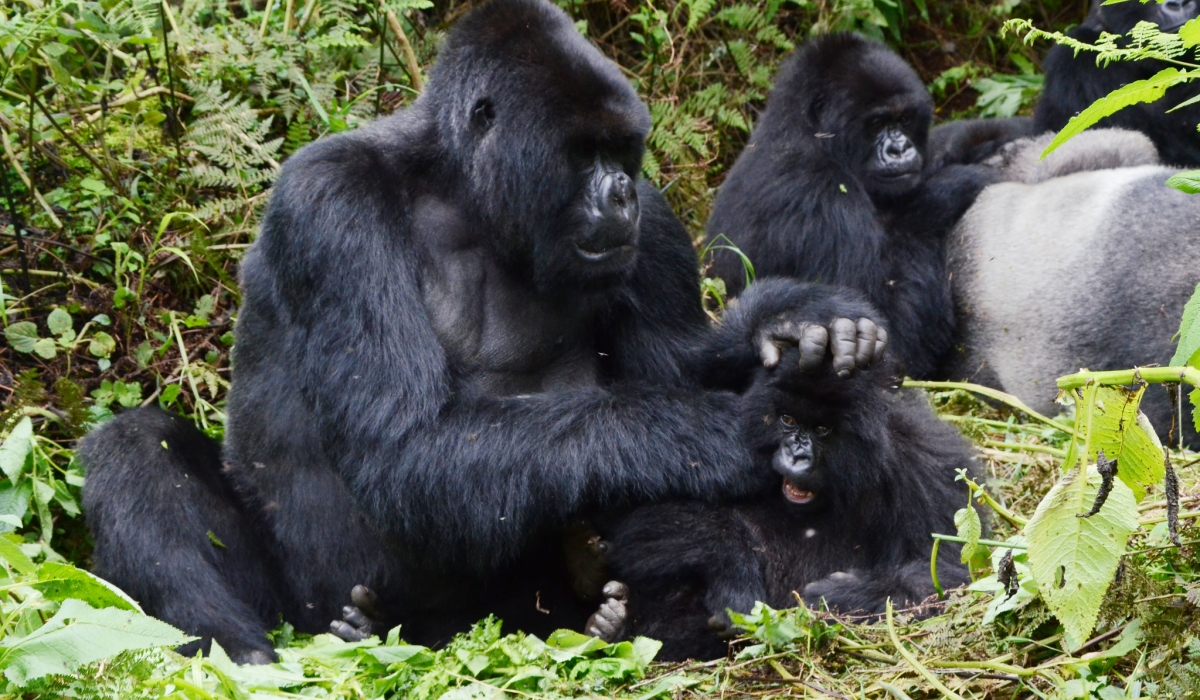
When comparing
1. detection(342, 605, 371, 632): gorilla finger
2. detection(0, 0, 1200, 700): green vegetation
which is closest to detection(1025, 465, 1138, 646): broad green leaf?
detection(0, 0, 1200, 700): green vegetation

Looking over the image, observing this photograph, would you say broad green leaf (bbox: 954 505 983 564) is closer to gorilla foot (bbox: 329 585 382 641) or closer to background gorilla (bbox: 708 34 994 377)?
gorilla foot (bbox: 329 585 382 641)

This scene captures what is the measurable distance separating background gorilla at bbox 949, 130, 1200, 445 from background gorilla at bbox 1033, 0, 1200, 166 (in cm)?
17

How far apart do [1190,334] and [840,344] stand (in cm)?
128

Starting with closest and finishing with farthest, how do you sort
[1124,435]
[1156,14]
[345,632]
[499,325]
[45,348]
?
[1124,435] < [345,632] < [499,325] < [45,348] < [1156,14]

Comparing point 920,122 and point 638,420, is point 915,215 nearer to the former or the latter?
point 920,122

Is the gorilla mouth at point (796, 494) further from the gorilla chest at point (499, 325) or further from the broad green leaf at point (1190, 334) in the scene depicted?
the broad green leaf at point (1190, 334)

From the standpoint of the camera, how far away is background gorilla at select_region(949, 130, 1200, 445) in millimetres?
4129

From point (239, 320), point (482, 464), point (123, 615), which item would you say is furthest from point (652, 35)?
point (123, 615)

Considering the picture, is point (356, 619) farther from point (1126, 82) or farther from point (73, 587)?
point (1126, 82)

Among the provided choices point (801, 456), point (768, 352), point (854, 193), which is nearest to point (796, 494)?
point (801, 456)

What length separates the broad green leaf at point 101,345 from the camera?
3.94 m

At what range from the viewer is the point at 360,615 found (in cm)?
312

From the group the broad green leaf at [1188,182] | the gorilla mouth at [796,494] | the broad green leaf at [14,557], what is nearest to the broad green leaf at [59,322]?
the broad green leaf at [14,557]

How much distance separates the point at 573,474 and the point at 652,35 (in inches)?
131
